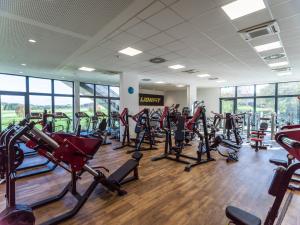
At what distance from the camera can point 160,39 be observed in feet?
12.4

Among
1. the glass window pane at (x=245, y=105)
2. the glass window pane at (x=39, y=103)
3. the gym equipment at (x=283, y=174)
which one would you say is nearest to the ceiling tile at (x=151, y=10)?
the gym equipment at (x=283, y=174)

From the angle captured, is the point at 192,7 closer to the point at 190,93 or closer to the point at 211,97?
the point at 190,93

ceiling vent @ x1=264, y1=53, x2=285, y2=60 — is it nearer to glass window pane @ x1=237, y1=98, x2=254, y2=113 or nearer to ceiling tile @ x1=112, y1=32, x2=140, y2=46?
ceiling tile @ x1=112, y1=32, x2=140, y2=46

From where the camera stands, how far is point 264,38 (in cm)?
369

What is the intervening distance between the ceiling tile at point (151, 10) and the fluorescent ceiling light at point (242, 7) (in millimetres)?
968

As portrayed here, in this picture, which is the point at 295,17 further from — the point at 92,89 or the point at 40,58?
the point at 92,89

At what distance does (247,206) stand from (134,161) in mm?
1992

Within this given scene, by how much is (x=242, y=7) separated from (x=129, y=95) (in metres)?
5.15

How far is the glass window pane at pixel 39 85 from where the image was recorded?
798 cm

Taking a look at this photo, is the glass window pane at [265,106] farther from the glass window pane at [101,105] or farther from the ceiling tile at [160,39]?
the glass window pane at [101,105]

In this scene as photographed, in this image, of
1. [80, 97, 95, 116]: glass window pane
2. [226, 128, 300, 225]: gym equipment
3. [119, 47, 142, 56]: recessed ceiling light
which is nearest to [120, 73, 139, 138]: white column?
[119, 47, 142, 56]: recessed ceiling light

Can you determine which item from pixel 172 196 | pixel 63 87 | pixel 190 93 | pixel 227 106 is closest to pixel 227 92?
pixel 227 106

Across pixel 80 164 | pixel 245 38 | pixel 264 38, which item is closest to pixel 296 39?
pixel 264 38

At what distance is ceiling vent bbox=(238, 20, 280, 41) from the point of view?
10.1ft
